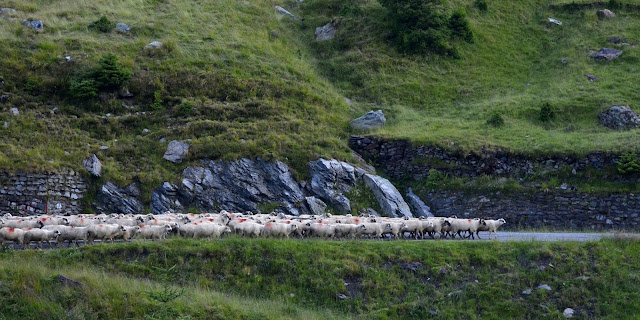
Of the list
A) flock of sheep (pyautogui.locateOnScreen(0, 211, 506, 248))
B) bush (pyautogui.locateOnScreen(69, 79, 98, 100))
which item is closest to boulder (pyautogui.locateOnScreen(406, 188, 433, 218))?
flock of sheep (pyautogui.locateOnScreen(0, 211, 506, 248))

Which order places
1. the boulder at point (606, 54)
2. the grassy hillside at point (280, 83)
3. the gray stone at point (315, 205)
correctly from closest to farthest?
the gray stone at point (315, 205) < the grassy hillside at point (280, 83) < the boulder at point (606, 54)

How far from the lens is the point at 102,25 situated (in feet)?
161

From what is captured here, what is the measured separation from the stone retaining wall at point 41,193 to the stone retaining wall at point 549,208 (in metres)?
18.4

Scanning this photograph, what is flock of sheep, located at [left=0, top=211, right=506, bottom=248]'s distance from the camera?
26219 millimetres

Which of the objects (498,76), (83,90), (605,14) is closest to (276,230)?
(83,90)

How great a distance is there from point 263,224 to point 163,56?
22.3 m

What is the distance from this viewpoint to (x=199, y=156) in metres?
38.7

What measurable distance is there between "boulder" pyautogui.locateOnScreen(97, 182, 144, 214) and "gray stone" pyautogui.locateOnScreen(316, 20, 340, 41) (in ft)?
85.3

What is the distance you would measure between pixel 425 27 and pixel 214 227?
33285 mm

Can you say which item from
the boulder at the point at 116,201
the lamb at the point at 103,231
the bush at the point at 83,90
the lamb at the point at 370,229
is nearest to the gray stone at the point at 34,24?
the bush at the point at 83,90

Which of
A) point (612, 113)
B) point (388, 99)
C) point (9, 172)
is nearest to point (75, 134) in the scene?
point (9, 172)

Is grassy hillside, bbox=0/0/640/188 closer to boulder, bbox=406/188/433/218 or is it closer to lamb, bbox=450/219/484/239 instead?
boulder, bbox=406/188/433/218

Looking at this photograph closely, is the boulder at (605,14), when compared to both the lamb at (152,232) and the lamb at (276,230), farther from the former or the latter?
the lamb at (152,232)

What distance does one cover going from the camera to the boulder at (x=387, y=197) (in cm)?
3775
